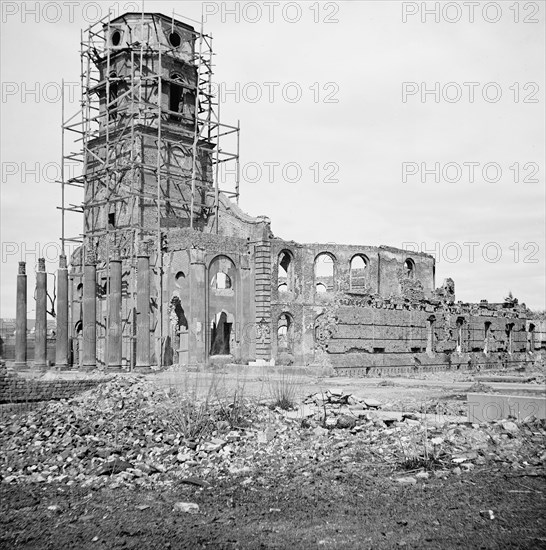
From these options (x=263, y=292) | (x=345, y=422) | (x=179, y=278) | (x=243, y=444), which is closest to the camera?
(x=243, y=444)

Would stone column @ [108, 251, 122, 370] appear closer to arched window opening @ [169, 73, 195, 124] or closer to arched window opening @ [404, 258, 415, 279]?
arched window opening @ [169, 73, 195, 124]

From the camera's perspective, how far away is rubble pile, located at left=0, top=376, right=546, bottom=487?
9.12 m

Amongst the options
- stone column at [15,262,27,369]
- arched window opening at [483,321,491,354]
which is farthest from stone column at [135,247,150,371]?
arched window opening at [483,321,491,354]

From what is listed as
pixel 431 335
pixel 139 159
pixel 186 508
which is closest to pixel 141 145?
pixel 139 159

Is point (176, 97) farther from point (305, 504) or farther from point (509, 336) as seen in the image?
point (305, 504)

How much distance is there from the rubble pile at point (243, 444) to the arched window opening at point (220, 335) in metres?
18.8

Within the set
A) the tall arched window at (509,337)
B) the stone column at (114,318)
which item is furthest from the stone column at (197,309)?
the tall arched window at (509,337)

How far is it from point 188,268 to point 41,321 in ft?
22.1

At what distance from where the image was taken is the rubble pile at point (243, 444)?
9.12m

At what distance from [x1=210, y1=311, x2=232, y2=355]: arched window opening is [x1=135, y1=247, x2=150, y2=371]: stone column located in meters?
4.96

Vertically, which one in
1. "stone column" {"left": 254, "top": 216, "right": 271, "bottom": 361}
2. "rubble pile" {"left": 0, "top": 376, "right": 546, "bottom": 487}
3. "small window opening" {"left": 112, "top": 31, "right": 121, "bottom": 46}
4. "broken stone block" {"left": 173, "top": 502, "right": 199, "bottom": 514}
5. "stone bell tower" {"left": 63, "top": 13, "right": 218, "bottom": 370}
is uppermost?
"small window opening" {"left": 112, "top": 31, "right": 121, "bottom": 46}

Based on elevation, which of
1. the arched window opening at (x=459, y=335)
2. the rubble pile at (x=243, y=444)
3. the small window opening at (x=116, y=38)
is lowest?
the rubble pile at (x=243, y=444)

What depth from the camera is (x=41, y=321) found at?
96.9 feet

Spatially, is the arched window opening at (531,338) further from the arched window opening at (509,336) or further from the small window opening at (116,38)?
the small window opening at (116,38)
